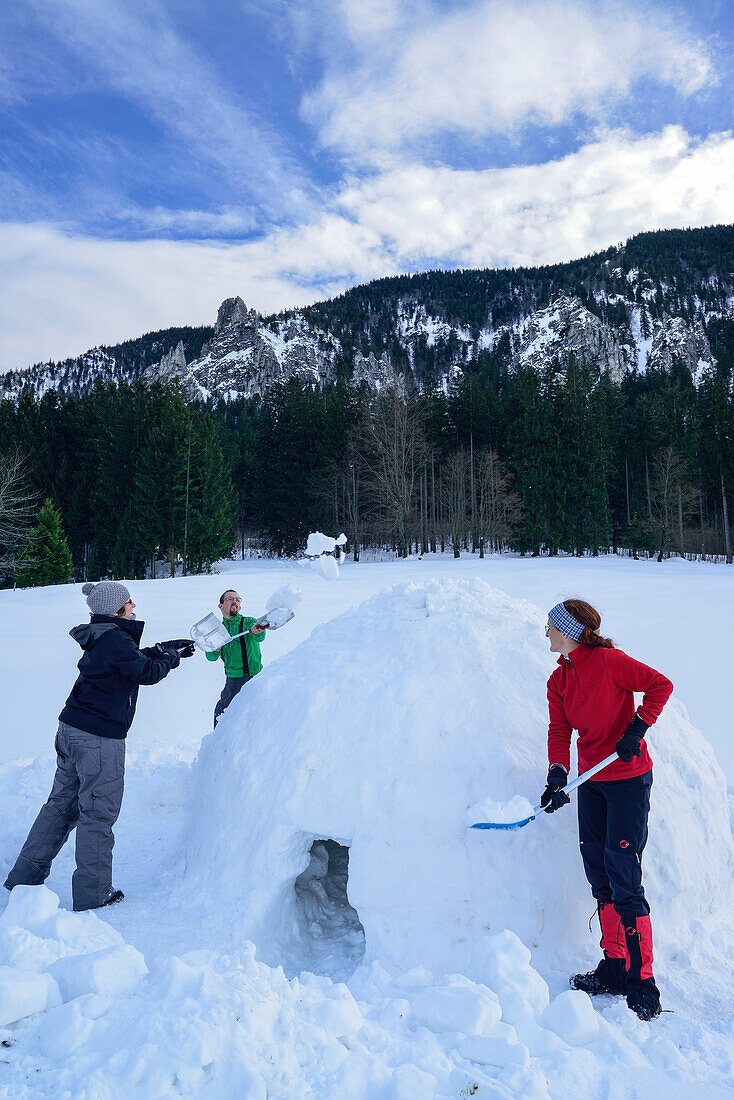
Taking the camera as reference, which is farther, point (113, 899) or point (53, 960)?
point (113, 899)

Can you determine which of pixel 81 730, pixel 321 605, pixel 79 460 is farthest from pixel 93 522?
pixel 81 730

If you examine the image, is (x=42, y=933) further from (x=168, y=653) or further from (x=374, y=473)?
(x=374, y=473)

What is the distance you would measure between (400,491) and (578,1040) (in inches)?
998

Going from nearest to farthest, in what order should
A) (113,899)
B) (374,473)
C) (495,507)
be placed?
(113,899) < (374,473) < (495,507)

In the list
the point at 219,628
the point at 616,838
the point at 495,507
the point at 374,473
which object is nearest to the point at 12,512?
the point at 374,473

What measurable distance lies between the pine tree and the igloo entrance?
23556 mm

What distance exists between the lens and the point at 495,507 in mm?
30125

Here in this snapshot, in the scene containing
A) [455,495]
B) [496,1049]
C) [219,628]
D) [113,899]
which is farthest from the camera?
[455,495]

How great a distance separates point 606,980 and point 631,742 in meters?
1.11

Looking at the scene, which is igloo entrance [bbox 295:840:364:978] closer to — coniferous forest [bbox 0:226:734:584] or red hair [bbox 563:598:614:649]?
red hair [bbox 563:598:614:649]

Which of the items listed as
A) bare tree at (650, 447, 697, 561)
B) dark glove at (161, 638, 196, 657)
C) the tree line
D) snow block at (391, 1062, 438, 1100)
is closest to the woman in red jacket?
snow block at (391, 1062, 438, 1100)

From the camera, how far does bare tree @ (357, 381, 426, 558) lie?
27453mm

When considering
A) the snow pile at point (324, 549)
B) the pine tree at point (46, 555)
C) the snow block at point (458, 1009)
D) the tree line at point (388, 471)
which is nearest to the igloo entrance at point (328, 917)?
the snow block at point (458, 1009)

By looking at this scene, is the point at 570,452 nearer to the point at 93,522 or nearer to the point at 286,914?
the point at 93,522
